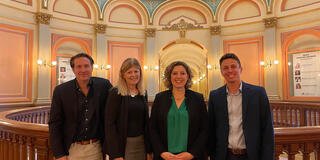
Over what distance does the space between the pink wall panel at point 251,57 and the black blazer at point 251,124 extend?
33.5 ft

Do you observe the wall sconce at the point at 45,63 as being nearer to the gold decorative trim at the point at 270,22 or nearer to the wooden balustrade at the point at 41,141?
the wooden balustrade at the point at 41,141

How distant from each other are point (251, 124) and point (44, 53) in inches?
405

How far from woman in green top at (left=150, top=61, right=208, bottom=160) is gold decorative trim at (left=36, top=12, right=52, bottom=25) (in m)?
9.68

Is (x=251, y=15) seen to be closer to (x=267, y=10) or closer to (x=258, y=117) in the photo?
(x=267, y=10)

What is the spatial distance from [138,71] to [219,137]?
1.05 metres

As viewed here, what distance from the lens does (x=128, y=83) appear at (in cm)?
219

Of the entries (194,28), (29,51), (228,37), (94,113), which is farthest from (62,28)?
(94,113)

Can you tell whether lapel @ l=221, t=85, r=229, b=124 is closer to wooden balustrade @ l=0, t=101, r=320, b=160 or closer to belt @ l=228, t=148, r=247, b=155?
belt @ l=228, t=148, r=247, b=155

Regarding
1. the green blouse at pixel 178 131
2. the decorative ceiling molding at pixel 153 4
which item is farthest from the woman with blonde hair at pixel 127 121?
the decorative ceiling molding at pixel 153 4

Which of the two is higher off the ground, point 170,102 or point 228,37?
point 228,37

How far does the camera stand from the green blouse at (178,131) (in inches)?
80.8

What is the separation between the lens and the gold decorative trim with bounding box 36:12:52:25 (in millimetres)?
9508

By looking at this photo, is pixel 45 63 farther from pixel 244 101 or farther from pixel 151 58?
pixel 244 101

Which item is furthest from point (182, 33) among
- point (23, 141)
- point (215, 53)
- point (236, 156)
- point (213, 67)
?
point (236, 156)
